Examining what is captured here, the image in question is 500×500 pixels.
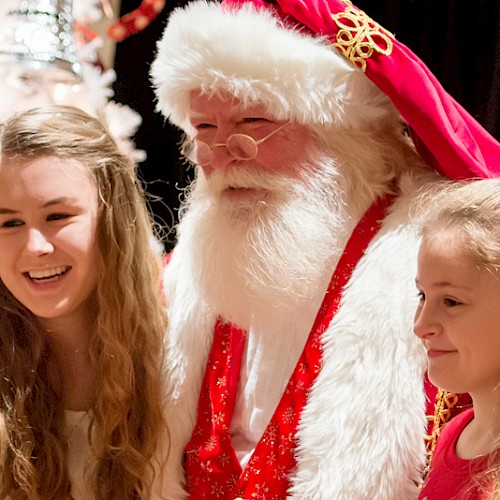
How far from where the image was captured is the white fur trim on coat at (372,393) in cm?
A: 146

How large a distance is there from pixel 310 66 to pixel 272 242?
357mm

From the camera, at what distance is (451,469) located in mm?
1275

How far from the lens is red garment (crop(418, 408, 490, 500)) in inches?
47.5

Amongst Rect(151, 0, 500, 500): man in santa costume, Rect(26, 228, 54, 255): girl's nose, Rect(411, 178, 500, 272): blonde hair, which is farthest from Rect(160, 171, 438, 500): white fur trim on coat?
Rect(26, 228, 54, 255): girl's nose

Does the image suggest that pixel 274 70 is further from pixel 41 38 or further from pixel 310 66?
pixel 41 38

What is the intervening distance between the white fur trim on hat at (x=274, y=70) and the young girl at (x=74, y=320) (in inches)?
10.5

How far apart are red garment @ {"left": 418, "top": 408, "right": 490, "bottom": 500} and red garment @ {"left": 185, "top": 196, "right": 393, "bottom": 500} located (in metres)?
0.33

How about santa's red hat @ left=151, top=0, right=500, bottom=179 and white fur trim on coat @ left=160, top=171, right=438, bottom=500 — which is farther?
santa's red hat @ left=151, top=0, right=500, bottom=179

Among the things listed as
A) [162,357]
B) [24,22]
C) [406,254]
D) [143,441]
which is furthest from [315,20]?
[24,22]

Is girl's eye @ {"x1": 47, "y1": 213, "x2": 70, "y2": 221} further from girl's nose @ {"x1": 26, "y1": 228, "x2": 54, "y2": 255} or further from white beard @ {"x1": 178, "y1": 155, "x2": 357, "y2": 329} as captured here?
white beard @ {"x1": 178, "y1": 155, "x2": 357, "y2": 329}

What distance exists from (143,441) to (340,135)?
0.74 meters

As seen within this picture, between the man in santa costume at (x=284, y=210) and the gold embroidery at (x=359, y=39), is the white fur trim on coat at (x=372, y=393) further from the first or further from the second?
the gold embroidery at (x=359, y=39)

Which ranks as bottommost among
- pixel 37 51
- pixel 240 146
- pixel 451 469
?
pixel 451 469

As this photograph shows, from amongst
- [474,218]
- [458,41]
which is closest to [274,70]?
[474,218]
